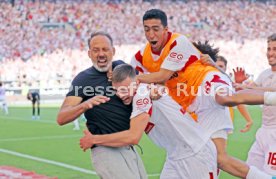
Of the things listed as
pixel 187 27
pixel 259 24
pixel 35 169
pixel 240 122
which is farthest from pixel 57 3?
pixel 35 169

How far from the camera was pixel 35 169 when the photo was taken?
10.7 m

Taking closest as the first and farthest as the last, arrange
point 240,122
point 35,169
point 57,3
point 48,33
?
point 35,169, point 240,122, point 48,33, point 57,3

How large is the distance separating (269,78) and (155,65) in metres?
1.65

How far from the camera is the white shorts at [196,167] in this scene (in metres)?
5.51

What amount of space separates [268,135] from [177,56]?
1694mm

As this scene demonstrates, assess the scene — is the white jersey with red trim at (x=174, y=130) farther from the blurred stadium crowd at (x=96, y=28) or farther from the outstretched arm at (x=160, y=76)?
the blurred stadium crowd at (x=96, y=28)

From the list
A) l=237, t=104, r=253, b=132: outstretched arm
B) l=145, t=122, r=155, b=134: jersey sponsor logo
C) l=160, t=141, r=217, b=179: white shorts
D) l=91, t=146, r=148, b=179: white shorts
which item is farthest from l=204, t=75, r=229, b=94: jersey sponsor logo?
l=237, t=104, r=253, b=132: outstretched arm

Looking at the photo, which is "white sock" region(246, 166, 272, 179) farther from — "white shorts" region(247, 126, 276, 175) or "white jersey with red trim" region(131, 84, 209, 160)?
"white jersey with red trim" region(131, 84, 209, 160)

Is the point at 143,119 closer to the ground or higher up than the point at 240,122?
higher up

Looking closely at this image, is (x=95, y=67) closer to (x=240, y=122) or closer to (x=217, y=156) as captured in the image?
(x=217, y=156)

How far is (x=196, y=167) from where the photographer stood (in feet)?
18.1

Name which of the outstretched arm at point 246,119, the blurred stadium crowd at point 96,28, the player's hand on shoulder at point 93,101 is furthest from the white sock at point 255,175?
the blurred stadium crowd at point 96,28

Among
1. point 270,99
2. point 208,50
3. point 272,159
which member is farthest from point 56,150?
point 270,99

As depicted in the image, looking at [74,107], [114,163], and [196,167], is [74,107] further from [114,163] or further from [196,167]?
[196,167]
